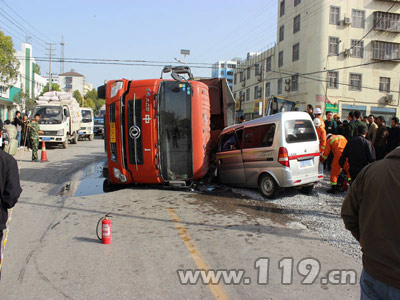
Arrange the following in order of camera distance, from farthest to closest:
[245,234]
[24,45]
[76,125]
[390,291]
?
[24,45], [76,125], [245,234], [390,291]

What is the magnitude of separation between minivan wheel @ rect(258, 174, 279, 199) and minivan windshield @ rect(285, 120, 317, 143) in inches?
38.8

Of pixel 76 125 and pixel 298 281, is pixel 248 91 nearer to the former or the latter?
pixel 76 125

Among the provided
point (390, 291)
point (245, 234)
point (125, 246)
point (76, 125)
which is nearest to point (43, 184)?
point (125, 246)

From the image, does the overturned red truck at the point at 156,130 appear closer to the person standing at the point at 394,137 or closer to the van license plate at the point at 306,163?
the van license plate at the point at 306,163

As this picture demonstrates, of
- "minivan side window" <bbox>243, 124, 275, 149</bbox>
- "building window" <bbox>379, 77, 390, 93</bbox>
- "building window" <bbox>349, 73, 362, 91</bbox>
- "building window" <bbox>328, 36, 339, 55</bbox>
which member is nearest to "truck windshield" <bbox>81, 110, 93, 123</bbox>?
"minivan side window" <bbox>243, 124, 275, 149</bbox>

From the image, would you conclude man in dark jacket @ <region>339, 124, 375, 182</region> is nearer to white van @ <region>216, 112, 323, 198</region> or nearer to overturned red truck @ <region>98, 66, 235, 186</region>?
white van @ <region>216, 112, 323, 198</region>

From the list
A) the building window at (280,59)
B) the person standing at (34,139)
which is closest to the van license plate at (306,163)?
the person standing at (34,139)

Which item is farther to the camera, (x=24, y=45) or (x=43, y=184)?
(x=24, y=45)

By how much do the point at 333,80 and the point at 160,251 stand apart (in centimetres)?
3237

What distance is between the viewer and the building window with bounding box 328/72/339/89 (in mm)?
32438

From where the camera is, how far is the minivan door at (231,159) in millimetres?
8406

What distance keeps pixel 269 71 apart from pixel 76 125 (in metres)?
26.8

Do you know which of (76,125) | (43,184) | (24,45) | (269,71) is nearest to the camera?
(43,184)

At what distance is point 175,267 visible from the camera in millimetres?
3977
